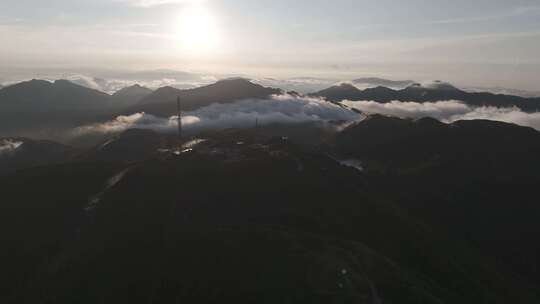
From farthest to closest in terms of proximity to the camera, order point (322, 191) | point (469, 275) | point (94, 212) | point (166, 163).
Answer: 1. point (166, 163)
2. point (322, 191)
3. point (94, 212)
4. point (469, 275)

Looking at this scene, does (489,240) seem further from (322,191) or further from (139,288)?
(139,288)

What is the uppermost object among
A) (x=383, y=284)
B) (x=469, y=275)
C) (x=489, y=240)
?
(x=383, y=284)

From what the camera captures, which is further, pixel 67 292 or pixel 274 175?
pixel 274 175

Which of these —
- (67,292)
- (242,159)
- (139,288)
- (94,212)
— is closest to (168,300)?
(139,288)

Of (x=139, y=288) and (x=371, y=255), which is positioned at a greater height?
(x=371, y=255)

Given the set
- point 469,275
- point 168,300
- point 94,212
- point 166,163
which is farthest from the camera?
point 166,163

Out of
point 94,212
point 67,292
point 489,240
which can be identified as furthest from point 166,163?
point 489,240

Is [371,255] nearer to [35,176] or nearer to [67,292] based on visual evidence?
[67,292]
